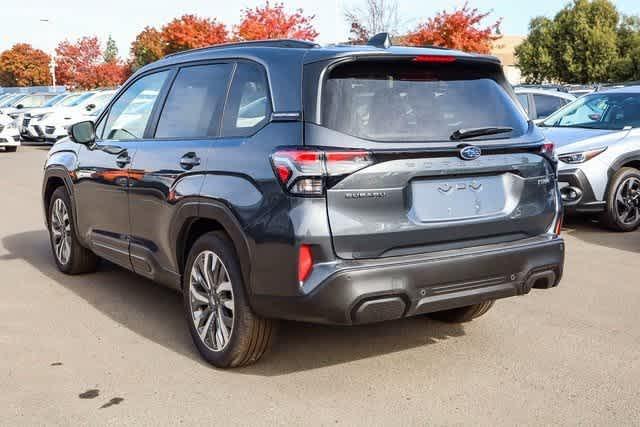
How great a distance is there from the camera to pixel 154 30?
90125 mm

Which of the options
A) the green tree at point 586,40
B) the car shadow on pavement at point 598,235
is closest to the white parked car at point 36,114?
the car shadow on pavement at point 598,235

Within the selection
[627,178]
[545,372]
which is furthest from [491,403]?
[627,178]

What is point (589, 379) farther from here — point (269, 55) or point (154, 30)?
point (154, 30)

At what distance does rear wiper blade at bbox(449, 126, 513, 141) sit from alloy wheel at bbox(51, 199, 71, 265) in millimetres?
3753

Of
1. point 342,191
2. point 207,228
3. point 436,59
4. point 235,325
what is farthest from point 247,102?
point 235,325

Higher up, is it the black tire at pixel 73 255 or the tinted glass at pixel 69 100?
the tinted glass at pixel 69 100

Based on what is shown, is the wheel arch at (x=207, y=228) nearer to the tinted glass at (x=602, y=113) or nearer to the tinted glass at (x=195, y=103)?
the tinted glass at (x=195, y=103)

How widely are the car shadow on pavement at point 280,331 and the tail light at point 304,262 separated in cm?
83

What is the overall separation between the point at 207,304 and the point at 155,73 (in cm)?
186

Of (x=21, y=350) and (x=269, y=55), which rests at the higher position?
(x=269, y=55)

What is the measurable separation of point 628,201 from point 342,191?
5.90 m

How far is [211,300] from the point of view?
4.38 m

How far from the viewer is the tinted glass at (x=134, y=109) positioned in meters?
5.30

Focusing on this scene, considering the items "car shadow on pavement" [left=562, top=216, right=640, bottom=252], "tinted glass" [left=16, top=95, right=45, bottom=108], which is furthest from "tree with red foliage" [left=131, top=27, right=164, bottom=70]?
"car shadow on pavement" [left=562, top=216, right=640, bottom=252]
